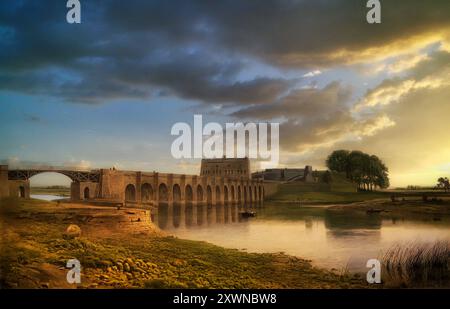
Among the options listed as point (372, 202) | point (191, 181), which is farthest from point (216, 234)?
point (372, 202)

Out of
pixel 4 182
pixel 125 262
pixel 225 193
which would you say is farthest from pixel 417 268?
pixel 225 193

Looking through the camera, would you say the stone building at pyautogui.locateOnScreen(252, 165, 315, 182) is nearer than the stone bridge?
No

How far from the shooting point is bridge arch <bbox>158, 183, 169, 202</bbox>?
51.3 meters

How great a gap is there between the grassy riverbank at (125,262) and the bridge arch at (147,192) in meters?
25.2

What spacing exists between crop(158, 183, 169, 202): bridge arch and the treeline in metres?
32.3

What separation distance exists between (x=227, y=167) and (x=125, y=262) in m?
63.1

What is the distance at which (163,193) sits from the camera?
170ft

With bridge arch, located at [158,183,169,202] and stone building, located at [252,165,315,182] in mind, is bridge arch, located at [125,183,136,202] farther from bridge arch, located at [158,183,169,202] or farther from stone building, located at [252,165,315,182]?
stone building, located at [252,165,315,182]

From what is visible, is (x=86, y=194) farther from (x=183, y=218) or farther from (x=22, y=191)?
(x=183, y=218)

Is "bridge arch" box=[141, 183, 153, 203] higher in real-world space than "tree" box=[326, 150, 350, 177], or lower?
lower

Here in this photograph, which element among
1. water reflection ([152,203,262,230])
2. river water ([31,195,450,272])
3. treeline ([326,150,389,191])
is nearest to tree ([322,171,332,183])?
treeline ([326,150,389,191])
